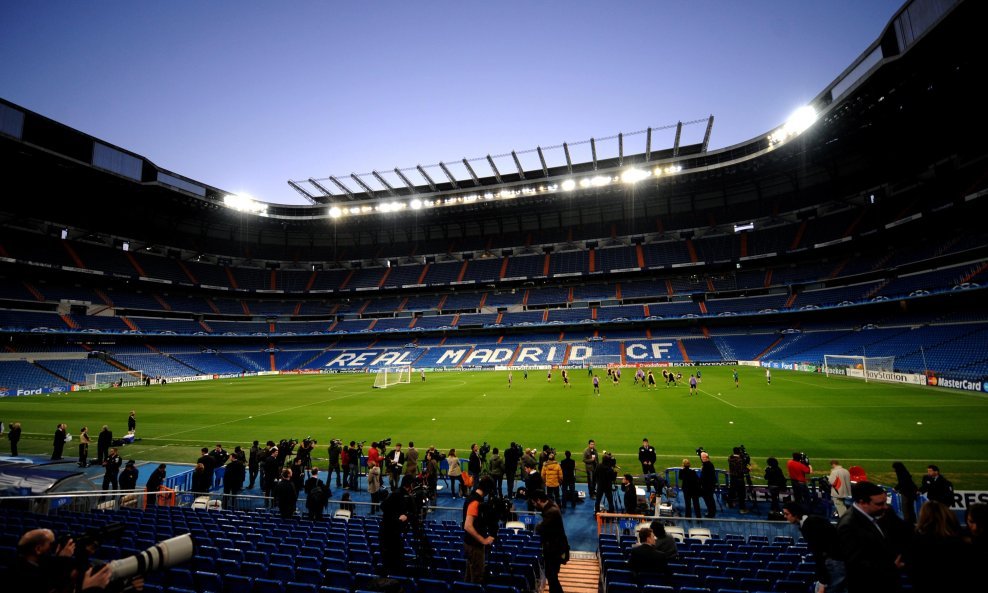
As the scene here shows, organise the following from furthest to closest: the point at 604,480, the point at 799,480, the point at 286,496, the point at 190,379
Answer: the point at 190,379
the point at 604,480
the point at 799,480
the point at 286,496

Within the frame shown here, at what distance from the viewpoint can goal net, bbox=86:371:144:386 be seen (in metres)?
42.2

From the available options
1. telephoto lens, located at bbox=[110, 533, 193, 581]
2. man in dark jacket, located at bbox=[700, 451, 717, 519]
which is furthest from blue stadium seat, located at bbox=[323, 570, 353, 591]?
man in dark jacket, located at bbox=[700, 451, 717, 519]

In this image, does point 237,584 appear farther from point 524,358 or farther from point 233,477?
point 524,358

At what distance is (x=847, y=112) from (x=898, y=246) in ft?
61.2

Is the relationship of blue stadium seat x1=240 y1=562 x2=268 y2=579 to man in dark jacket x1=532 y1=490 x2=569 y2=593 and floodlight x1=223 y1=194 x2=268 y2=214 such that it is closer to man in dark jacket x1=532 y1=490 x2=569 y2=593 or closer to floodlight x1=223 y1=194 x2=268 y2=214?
man in dark jacket x1=532 y1=490 x2=569 y2=593

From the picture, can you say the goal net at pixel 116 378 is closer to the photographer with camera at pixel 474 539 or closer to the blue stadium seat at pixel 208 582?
the blue stadium seat at pixel 208 582

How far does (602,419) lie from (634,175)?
4232 centimetres

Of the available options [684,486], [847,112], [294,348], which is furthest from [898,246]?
[294,348]

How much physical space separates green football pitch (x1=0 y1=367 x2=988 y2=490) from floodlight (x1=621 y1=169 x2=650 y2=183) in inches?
1166

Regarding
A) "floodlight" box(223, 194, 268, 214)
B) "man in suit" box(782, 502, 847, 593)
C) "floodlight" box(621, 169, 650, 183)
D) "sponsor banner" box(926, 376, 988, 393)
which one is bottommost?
"man in suit" box(782, 502, 847, 593)

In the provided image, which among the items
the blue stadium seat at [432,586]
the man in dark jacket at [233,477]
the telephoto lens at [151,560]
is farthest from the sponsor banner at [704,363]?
the telephoto lens at [151,560]

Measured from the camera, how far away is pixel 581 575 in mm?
7152

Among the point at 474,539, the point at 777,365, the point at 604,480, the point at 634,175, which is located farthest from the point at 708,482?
the point at 634,175

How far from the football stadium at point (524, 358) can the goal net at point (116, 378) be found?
0.35 metres
